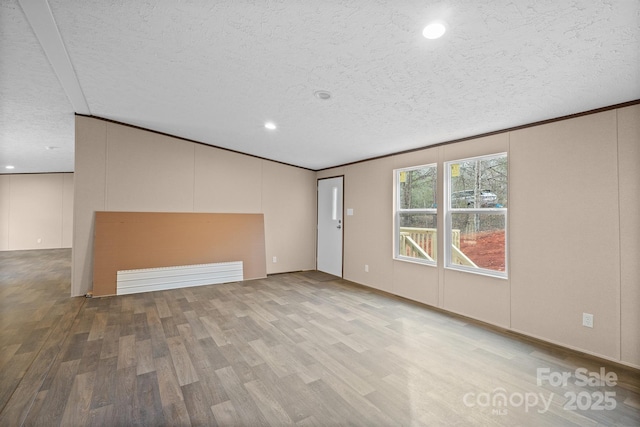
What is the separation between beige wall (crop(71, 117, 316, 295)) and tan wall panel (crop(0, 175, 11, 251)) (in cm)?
685

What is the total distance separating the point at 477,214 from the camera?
3465 millimetres

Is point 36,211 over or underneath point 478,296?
over

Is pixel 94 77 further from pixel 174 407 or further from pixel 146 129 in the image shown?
pixel 174 407

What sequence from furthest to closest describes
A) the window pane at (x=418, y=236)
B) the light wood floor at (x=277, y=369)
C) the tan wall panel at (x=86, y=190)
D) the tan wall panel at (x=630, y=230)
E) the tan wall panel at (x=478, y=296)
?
1. the tan wall panel at (x=86, y=190)
2. the window pane at (x=418, y=236)
3. the tan wall panel at (x=478, y=296)
4. the tan wall panel at (x=630, y=230)
5. the light wood floor at (x=277, y=369)

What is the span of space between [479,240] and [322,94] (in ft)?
8.51

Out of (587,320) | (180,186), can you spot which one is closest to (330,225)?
(180,186)

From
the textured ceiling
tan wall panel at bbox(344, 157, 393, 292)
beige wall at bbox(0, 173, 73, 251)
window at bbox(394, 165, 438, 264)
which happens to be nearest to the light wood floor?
window at bbox(394, 165, 438, 264)

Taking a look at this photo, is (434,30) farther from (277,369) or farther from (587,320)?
(587,320)

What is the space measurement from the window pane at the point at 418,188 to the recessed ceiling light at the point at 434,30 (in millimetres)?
2437

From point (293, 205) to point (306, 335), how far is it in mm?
3525

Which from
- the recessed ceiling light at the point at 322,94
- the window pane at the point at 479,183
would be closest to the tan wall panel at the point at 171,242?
the recessed ceiling light at the point at 322,94

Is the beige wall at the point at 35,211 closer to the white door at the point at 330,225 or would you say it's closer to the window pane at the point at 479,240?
the white door at the point at 330,225

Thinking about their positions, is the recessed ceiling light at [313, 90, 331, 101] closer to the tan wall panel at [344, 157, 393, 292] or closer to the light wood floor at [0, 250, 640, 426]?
the tan wall panel at [344, 157, 393, 292]

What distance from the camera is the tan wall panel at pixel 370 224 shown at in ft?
15.1
